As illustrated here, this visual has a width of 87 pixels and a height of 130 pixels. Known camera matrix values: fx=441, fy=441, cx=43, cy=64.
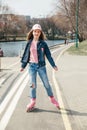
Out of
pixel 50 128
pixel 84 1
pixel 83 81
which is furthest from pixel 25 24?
pixel 50 128

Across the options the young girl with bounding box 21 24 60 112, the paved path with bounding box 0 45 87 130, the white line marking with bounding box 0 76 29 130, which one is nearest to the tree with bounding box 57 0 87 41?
the paved path with bounding box 0 45 87 130

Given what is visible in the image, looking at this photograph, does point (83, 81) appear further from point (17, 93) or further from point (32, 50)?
point (32, 50)

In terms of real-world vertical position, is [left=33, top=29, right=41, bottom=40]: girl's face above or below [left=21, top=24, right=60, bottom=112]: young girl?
above

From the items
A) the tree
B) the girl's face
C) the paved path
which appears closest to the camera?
the paved path

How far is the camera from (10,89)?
1330cm

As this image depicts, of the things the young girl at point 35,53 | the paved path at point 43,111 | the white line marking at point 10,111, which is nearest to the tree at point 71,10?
the paved path at point 43,111

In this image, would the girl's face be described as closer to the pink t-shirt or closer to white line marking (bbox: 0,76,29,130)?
the pink t-shirt

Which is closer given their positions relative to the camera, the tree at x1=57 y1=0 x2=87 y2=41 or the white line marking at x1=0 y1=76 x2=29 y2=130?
the white line marking at x1=0 y1=76 x2=29 y2=130

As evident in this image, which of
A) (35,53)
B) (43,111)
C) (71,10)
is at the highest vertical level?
(71,10)

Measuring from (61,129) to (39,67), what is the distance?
A: 7.00ft

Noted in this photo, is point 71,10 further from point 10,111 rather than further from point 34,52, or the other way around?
point 10,111

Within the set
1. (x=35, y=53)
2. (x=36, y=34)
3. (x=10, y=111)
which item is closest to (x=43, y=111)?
(x=10, y=111)

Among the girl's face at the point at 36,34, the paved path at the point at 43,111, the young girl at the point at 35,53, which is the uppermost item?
the girl's face at the point at 36,34

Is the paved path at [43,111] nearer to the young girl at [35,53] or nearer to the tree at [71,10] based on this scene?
the young girl at [35,53]
